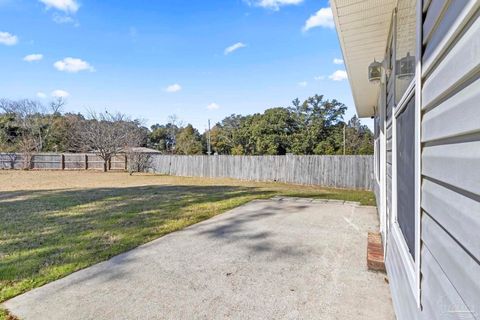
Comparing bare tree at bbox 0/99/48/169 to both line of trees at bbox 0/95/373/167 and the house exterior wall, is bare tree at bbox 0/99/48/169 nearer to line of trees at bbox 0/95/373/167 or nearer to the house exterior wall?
line of trees at bbox 0/95/373/167

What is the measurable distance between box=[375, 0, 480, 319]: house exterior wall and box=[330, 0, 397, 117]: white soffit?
1456 millimetres

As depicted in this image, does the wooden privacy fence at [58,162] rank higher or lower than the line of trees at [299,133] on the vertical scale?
lower

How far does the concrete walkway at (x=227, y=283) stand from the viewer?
225 cm

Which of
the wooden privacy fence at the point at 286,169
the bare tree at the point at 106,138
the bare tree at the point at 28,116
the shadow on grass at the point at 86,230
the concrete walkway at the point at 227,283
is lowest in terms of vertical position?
the concrete walkway at the point at 227,283

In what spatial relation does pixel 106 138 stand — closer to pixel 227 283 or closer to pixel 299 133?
pixel 299 133

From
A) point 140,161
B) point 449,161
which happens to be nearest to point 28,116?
point 140,161

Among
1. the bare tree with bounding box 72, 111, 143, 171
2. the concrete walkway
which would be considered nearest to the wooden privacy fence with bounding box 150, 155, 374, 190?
the bare tree with bounding box 72, 111, 143, 171

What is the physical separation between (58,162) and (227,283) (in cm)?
2205

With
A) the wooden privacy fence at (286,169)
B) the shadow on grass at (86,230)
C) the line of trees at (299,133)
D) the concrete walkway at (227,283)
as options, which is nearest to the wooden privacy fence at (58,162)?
the wooden privacy fence at (286,169)

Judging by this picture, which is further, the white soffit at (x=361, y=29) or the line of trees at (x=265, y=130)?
the line of trees at (x=265, y=130)

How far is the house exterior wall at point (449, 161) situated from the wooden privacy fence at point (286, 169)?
8620 mm

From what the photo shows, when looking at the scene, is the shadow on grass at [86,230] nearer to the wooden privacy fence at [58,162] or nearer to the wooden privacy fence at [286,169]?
the wooden privacy fence at [286,169]

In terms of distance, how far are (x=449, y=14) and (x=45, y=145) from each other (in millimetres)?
36881

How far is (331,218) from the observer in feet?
17.6
